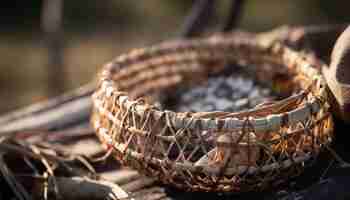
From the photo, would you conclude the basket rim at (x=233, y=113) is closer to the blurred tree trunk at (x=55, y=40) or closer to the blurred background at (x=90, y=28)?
the blurred tree trunk at (x=55, y=40)

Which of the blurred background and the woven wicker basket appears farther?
the blurred background

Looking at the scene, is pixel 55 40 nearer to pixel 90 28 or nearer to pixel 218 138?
pixel 90 28

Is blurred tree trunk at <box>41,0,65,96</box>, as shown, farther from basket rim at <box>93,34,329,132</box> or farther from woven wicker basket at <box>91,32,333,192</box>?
woven wicker basket at <box>91,32,333,192</box>

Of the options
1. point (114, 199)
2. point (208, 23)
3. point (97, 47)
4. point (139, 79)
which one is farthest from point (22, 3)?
point (114, 199)

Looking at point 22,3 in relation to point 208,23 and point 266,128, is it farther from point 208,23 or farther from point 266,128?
point 266,128

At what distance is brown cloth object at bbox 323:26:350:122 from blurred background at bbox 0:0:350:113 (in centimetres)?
212

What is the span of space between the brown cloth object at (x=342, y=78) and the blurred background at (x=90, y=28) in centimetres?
212

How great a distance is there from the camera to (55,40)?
2496 mm

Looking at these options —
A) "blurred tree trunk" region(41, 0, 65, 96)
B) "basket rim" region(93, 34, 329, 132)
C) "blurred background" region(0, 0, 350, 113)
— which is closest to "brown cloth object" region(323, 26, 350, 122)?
"basket rim" region(93, 34, 329, 132)

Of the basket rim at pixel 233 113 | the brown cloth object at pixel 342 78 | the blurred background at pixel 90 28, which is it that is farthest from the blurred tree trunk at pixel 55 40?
the brown cloth object at pixel 342 78

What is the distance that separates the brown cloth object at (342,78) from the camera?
1.03 meters

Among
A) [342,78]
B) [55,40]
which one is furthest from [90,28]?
[342,78]

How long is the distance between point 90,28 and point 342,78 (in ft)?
9.73

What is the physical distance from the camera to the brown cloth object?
1028 mm
